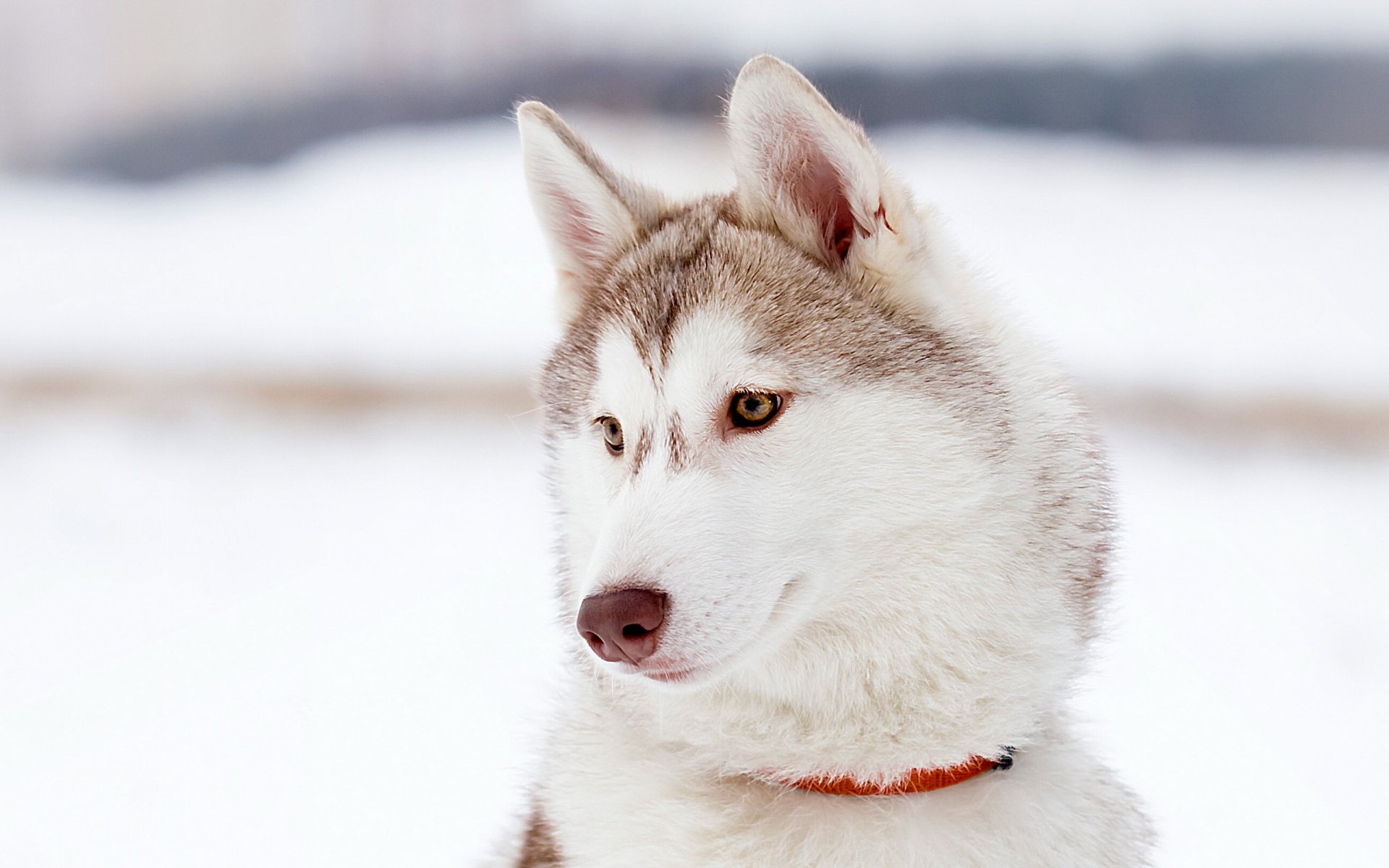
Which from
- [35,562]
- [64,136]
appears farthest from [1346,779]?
[64,136]

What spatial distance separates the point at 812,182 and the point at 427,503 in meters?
2.22

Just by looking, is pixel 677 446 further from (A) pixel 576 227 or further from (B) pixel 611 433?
(A) pixel 576 227

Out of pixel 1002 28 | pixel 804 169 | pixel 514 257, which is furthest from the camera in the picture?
pixel 514 257

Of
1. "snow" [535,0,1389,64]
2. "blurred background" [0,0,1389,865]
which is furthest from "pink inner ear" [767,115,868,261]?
"snow" [535,0,1389,64]

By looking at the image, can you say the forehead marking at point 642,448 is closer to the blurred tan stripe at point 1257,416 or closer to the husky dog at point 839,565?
the husky dog at point 839,565

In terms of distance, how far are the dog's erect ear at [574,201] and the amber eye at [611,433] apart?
23 cm

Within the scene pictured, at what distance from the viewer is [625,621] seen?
34.9 inches

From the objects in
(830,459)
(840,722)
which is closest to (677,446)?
(830,459)

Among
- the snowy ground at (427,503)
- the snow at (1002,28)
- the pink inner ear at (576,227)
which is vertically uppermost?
the snow at (1002,28)

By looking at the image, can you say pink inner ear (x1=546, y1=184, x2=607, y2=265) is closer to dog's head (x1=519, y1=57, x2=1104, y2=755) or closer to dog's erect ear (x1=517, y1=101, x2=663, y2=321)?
dog's erect ear (x1=517, y1=101, x2=663, y2=321)

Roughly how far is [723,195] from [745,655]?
1.96 ft

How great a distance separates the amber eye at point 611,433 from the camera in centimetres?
114

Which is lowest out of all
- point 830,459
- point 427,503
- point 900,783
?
point 427,503

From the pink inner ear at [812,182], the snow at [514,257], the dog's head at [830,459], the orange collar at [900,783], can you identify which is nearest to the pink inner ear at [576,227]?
the dog's head at [830,459]
